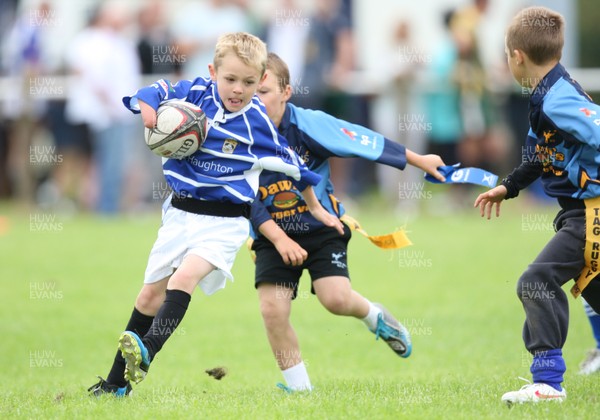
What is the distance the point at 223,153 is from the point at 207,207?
305 millimetres

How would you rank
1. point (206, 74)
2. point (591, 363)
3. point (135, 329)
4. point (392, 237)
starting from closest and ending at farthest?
→ point (135, 329) → point (392, 237) → point (591, 363) → point (206, 74)

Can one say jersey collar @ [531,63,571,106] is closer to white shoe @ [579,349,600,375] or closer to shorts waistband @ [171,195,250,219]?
shorts waistband @ [171,195,250,219]

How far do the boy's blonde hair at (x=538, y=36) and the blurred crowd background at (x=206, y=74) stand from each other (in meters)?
10.4

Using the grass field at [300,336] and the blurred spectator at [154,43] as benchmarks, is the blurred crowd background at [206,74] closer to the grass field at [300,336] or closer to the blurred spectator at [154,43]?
the blurred spectator at [154,43]

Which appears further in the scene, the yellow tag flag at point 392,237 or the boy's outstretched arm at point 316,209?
the yellow tag flag at point 392,237

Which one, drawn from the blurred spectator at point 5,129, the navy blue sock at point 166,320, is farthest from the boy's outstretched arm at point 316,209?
the blurred spectator at point 5,129

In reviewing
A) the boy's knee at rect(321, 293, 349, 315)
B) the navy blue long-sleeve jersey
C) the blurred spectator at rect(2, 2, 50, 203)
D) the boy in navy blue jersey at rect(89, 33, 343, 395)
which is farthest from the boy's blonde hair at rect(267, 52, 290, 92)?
the blurred spectator at rect(2, 2, 50, 203)

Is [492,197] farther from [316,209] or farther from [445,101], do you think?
[445,101]

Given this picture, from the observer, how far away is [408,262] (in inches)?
472

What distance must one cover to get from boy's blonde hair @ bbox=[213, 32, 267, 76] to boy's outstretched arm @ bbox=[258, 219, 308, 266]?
35.2 inches

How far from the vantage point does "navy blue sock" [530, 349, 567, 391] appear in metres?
4.95

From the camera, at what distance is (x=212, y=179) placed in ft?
17.4

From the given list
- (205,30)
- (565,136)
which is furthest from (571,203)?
(205,30)

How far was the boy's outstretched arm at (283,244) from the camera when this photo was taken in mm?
5562
